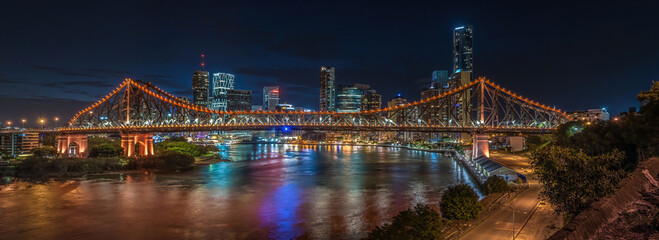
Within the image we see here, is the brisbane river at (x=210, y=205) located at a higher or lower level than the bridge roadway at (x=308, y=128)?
lower

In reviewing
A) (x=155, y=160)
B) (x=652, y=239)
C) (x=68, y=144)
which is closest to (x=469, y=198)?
(x=652, y=239)

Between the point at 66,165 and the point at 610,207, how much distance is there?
58618 mm

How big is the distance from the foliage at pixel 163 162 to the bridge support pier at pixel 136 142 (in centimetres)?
773

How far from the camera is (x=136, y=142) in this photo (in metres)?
70.2

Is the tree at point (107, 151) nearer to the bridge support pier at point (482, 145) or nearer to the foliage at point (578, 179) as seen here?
the bridge support pier at point (482, 145)

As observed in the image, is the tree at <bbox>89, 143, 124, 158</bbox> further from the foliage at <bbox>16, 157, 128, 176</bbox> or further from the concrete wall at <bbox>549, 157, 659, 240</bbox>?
the concrete wall at <bbox>549, 157, 659, 240</bbox>

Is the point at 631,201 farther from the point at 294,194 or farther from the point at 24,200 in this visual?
the point at 24,200

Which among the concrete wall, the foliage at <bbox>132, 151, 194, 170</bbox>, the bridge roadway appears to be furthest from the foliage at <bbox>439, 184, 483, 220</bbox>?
the foliage at <bbox>132, 151, 194, 170</bbox>

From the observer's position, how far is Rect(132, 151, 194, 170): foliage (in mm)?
58750

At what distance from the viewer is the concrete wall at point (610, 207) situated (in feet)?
25.7

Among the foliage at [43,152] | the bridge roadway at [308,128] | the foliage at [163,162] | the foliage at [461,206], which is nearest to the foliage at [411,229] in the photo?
the foliage at [461,206]

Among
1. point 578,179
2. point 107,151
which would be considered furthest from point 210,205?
point 107,151

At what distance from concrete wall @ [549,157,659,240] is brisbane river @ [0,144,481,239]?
1427 cm

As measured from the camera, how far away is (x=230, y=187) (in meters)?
42.1
